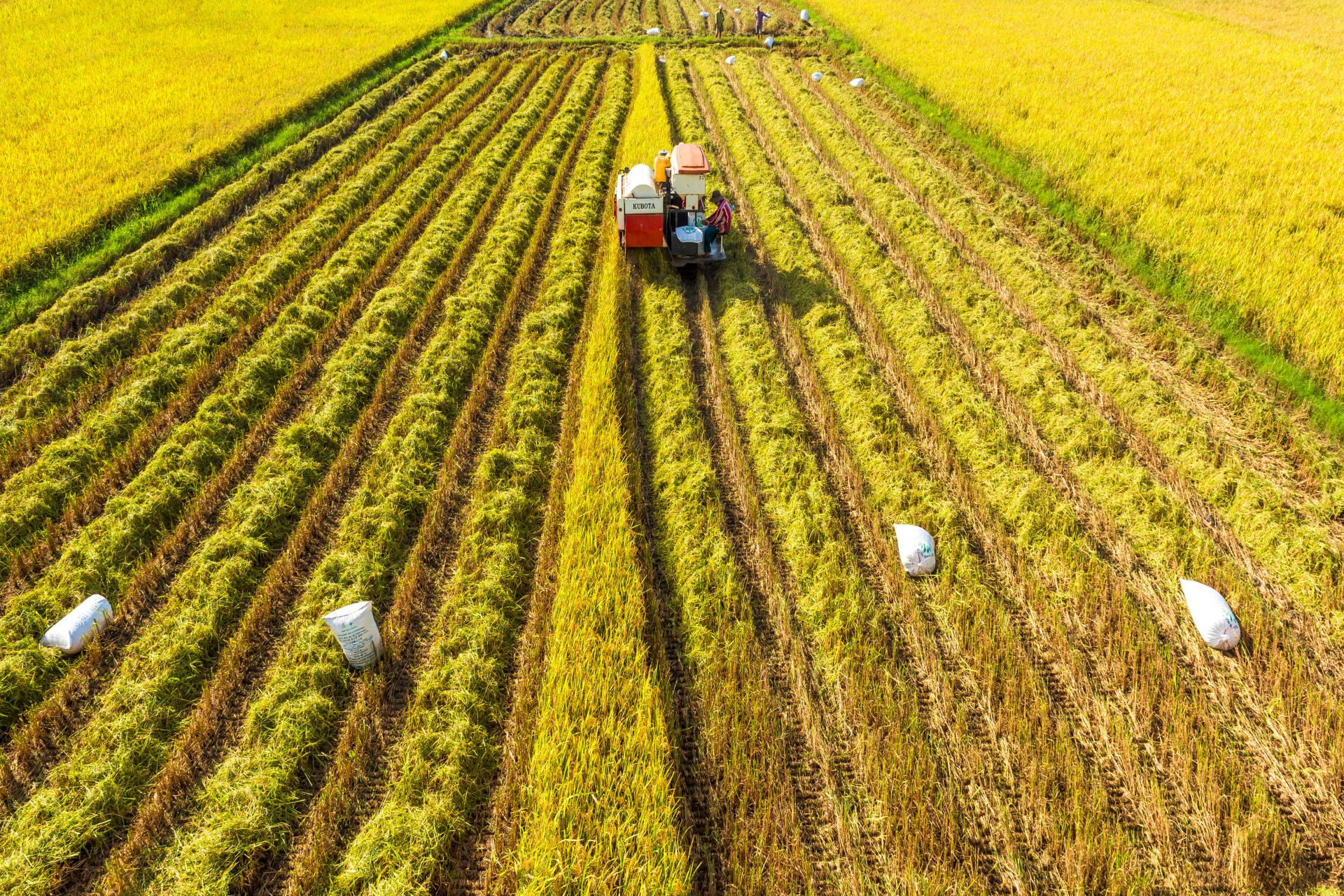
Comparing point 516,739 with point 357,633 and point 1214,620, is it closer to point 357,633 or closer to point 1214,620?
point 357,633

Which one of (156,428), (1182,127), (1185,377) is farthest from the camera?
(1182,127)

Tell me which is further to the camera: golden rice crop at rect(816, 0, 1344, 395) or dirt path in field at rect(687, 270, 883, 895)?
golden rice crop at rect(816, 0, 1344, 395)

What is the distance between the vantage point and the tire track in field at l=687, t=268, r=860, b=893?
3.91 m

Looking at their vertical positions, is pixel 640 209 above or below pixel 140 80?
below

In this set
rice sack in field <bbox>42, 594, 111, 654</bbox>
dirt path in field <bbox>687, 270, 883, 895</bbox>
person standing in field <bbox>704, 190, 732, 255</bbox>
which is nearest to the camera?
dirt path in field <bbox>687, 270, 883, 895</bbox>

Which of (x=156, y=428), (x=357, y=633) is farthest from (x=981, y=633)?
(x=156, y=428)

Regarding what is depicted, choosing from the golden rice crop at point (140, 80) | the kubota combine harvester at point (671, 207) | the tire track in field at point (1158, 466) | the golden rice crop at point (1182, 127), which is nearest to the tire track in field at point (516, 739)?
the kubota combine harvester at point (671, 207)

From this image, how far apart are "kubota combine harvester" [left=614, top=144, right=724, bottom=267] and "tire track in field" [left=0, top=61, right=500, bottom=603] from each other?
4.80 meters

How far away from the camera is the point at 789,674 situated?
15.9ft

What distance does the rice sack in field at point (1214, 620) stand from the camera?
4.90 meters

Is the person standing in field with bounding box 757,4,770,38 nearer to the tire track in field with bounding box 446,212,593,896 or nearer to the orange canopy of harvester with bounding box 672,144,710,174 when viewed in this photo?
the orange canopy of harvester with bounding box 672,144,710,174

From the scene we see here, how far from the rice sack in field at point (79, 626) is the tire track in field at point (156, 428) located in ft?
3.04

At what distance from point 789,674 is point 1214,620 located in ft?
10.6

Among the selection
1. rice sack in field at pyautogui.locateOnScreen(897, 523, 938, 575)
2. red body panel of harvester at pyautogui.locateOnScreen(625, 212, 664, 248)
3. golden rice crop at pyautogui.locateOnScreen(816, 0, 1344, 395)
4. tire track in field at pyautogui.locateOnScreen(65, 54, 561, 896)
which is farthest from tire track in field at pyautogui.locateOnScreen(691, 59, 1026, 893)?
golden rice crop at pyautogui.locateOnScreen(816, 0, 1344, 395)
